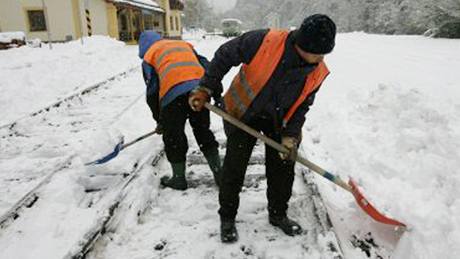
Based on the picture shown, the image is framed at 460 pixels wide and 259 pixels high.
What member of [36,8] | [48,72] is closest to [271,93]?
[48,72]

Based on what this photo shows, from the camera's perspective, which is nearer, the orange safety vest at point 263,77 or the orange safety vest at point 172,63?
the orange safety vest at point 263,77

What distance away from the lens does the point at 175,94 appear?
3855mm

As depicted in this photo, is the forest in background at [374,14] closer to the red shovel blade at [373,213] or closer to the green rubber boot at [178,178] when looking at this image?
the red shovel blade at [373,213]

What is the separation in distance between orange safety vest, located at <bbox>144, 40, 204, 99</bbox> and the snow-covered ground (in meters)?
0.98

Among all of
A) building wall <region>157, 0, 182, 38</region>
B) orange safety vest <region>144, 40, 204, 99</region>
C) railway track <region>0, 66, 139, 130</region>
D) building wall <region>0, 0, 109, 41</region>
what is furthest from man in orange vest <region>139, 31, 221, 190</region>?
building wall <region>157, 0, 182, 38</region>

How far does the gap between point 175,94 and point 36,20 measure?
23.5 meters

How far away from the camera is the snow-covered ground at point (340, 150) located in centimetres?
320

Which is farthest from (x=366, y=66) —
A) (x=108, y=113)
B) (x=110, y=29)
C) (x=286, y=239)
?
(x=110, y=29)

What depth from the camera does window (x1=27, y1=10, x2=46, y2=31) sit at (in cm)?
2359

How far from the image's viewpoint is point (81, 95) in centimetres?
892

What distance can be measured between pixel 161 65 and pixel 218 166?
119 cm

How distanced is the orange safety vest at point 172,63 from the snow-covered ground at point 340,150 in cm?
98

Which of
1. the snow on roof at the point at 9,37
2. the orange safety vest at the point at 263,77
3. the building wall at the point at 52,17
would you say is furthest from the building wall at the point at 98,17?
the orange safety vest at the point at 263,77

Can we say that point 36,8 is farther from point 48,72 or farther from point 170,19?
point 170,19
